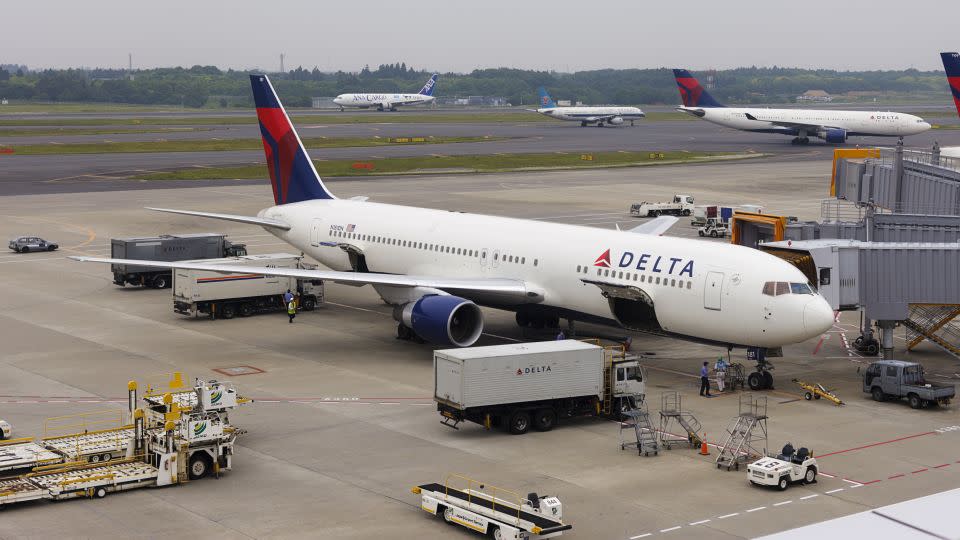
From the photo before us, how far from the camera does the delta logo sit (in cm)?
4009

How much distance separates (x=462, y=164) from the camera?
421ft

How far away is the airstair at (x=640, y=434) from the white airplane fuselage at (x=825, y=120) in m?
136

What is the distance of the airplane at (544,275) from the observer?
38.4 meters

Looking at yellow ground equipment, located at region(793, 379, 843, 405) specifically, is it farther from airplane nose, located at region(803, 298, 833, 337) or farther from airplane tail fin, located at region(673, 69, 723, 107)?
airplane tail fin, located at region(673, 69, 723, 107)

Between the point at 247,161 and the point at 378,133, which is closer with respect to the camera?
the point at 247,161

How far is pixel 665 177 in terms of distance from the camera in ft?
388

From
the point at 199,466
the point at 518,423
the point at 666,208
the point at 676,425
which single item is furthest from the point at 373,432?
the point at 666,208

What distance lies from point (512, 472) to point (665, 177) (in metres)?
91.2

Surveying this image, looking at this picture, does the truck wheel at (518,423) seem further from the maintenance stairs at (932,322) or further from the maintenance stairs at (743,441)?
the maintenance stairs at (932,322)

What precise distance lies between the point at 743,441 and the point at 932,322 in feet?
53.8

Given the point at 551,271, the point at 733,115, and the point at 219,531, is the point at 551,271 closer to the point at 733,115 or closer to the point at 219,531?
the point at 219,531

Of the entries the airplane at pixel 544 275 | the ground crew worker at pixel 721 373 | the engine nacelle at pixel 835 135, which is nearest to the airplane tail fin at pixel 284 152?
the airplane at pixel 544 275

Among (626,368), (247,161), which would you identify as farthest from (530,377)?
(247,161)

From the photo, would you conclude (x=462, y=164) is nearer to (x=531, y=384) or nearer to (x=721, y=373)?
(x=721, y=373)
